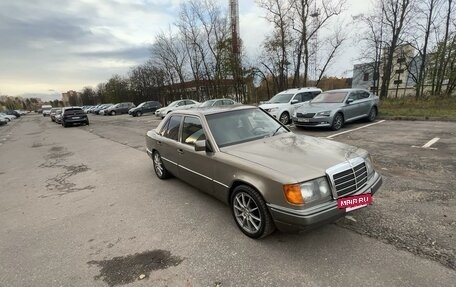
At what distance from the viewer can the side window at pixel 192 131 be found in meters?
4.26

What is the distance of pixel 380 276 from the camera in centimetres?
254

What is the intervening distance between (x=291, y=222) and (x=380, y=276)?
2.96 ft

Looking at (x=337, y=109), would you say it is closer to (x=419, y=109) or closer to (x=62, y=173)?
(x=419, y=109)

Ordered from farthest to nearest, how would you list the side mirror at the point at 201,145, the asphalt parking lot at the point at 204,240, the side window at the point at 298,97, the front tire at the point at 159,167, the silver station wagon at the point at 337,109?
1. the side window at the point at 298,97
2. the silver station wagon at the point at 337,109
3. the front tire at the point at 159,167
4. the side mirror at the point at 201,145
5. the asphalt parking lot at the point at 204,240

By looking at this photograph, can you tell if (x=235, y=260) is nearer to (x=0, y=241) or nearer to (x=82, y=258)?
(x=82, y=258)

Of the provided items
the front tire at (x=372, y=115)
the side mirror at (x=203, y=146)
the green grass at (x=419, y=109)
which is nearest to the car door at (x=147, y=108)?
the green grass at (x=419, y=109)

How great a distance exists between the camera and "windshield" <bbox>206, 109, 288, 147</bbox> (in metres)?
4.06

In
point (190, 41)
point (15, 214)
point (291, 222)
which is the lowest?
point (15, 214)

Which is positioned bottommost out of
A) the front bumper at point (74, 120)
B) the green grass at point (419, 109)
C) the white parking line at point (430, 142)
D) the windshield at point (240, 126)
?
the front bumper at point (74, 120)

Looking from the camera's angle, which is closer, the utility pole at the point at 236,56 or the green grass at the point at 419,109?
the green grass at the point at 419,109

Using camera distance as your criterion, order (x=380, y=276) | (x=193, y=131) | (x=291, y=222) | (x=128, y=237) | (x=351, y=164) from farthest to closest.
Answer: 1. (x=193, y=131)
2. (x=128, y=237)
3. (x=351, y=164)
4. (x=291, y=222)
5. (x=380, y=276)

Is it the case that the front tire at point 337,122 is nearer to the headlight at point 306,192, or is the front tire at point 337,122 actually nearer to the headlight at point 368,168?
the headlight at point 368,168

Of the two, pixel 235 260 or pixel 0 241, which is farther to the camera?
pixel 0 241

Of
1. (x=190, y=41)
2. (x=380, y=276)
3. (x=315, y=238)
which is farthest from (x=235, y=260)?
(x=190, y=41)
